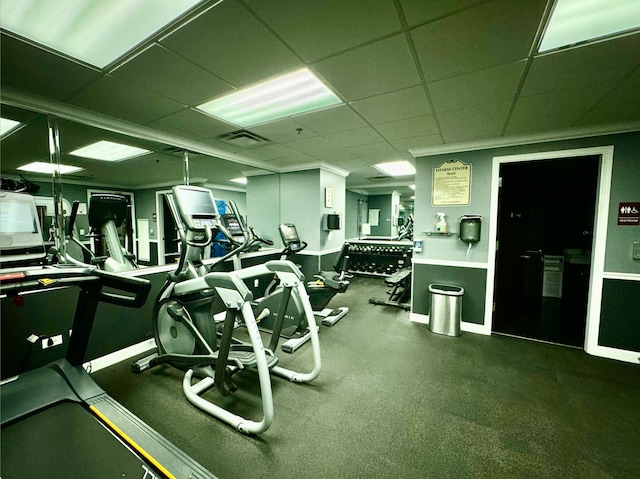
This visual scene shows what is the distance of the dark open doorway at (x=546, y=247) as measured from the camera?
137 inches

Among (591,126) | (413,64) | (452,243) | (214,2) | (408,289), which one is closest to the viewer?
(214,2)

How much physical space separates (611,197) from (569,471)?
2769 millimetres

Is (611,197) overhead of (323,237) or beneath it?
overhead

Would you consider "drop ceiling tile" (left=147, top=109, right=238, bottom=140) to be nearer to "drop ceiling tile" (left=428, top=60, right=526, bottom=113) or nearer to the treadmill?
the treadmill

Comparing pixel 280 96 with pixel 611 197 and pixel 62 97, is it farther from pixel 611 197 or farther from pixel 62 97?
pixel 611 197

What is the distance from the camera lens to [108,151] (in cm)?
414

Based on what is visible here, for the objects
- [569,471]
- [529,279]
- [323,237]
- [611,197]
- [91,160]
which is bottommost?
[569,471]

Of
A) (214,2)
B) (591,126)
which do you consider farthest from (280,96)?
(591,126)

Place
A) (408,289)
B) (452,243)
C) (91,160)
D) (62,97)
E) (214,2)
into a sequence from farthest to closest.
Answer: (408,289) < (91,160) < (452,243) < (62,97) < (214,2)

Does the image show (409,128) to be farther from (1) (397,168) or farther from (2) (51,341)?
(2) (51,341)

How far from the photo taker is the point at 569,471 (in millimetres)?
1533

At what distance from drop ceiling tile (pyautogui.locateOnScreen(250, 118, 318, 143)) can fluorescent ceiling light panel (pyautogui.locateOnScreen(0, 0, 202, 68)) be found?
1465mm

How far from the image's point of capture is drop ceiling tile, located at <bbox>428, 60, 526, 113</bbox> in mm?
1840

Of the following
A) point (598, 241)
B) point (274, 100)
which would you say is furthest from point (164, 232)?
point (598, 241)
